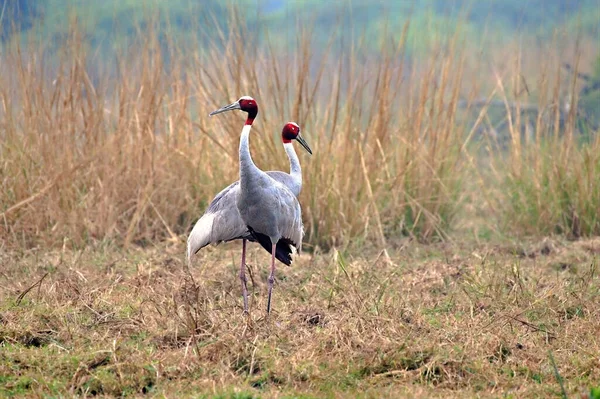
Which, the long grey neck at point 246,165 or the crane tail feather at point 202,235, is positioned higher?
the long grey neck at point 246,165

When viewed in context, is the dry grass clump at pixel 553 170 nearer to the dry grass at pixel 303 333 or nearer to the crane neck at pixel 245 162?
the dry grass at pixel 303 333

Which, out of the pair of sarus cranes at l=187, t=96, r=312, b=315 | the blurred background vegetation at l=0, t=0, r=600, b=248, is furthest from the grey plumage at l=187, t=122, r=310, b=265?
the blurred background vegetation at l=0, t=0, r=600, b=248

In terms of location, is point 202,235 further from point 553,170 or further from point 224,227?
point 553,170

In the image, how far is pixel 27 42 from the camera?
727cm

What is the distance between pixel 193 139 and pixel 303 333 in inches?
135

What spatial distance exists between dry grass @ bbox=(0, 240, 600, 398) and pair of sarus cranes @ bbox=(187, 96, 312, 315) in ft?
0.92

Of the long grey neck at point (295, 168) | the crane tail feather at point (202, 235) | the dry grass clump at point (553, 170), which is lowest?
the dry grass clump at point (553, 170)

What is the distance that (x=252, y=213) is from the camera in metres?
5.05

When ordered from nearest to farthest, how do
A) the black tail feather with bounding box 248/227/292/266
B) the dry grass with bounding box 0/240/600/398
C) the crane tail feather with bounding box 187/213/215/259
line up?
the dry grass with bounding box 0/240/600/398 → the crane tail feather with bounding box 187/213/215/259 → the black tail feather with bounding box 248/227/292/266

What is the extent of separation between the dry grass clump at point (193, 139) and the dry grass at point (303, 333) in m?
0.87

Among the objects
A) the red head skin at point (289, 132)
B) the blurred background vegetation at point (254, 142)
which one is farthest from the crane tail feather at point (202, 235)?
the blurred background vegetation at point (254, 142)

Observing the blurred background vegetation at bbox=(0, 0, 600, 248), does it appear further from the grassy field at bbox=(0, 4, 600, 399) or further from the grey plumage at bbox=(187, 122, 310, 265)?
the grey plumage at bbox=(187, 122, 310, 265)

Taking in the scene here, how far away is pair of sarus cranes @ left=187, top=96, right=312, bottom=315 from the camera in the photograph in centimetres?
497

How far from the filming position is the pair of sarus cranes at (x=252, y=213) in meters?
4.97
